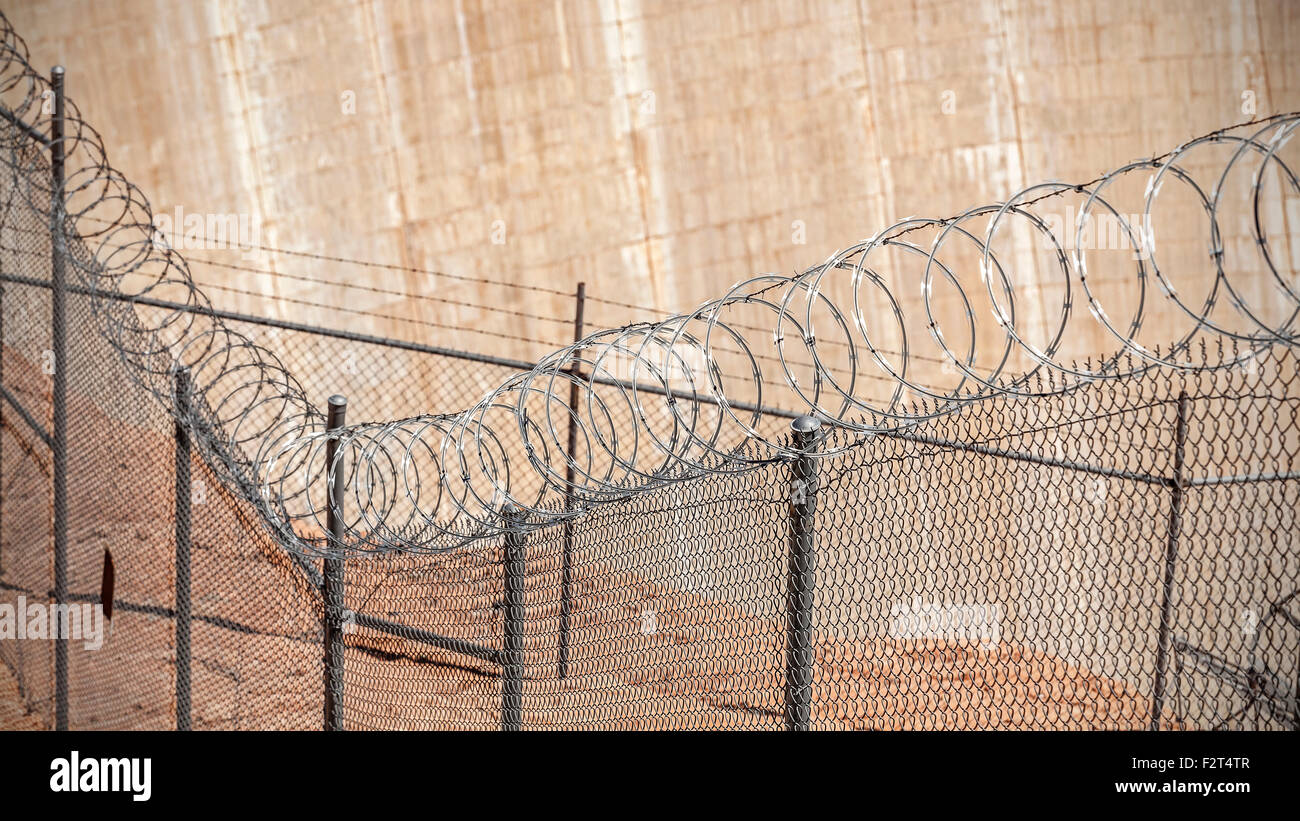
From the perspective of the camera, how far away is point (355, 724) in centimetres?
621

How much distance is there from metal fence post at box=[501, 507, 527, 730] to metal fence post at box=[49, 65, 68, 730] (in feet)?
9.58

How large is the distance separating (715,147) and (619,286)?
1844 mm

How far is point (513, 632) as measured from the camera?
5.05 m

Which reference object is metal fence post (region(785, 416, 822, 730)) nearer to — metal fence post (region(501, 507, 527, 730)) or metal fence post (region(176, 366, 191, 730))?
metal fence post (region(501, 507, 527, 730))

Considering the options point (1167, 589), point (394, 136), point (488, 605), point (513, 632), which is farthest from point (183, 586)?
point (394, 136)

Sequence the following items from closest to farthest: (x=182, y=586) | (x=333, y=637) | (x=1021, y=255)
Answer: (x=333, y=637)
(x=182, y=586)
(x=1021, y=255)

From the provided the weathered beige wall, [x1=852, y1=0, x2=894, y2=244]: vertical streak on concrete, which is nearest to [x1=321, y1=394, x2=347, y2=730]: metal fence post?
the weathered beige wall

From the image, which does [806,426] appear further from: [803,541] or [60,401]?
[60,401]

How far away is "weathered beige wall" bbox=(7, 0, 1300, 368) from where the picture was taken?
1249 cm

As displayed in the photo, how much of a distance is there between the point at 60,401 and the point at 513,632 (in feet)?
11.0

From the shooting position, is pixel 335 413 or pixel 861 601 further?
pixel 335 413

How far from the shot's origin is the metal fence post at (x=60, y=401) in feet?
21.0

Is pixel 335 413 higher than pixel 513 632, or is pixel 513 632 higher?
pixel 335 413
